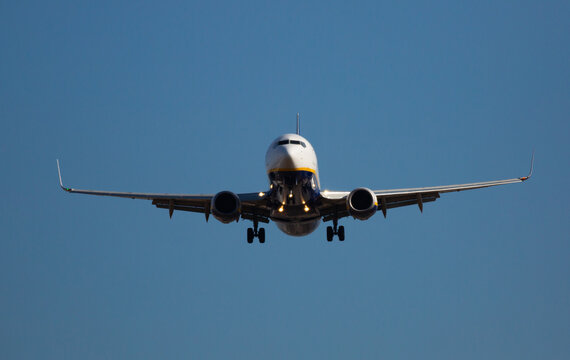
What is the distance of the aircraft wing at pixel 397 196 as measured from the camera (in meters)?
38.3

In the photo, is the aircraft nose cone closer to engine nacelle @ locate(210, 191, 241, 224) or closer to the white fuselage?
the white fuselage

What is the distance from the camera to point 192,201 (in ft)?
134

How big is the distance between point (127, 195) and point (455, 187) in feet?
50.5

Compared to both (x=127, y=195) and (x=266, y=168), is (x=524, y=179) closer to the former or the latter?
(x=266, y=168)

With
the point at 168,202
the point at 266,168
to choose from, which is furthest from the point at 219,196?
the point at 168,202

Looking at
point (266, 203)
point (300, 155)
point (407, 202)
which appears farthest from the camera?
point (407, 202)

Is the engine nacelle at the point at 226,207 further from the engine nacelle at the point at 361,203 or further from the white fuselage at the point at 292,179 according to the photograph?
the engine nacelle at the point at 361,203

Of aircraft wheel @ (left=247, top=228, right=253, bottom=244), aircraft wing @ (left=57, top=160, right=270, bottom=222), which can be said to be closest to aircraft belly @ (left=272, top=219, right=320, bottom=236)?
aircraft wing @ (left=57, top=160, right=270, bottom=222)

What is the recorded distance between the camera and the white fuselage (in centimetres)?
3534

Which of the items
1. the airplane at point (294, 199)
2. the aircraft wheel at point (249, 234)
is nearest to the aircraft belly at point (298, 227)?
the airplane at point (294, 199)

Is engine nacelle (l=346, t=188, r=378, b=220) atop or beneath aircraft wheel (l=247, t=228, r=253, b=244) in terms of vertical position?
atop

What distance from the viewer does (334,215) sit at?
40781 millimetres

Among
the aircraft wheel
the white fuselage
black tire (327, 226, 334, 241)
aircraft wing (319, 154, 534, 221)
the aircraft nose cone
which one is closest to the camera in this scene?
the aircraft nose cone

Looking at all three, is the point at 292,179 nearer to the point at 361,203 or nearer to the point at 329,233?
the point at 361,203
